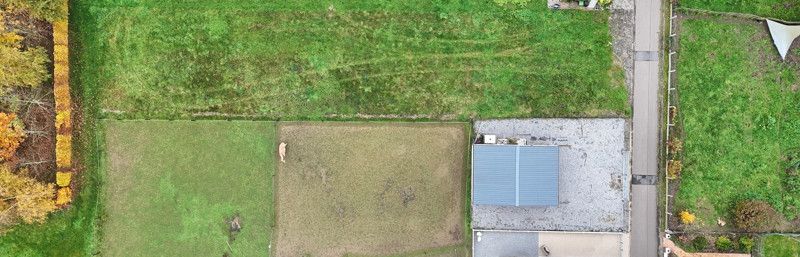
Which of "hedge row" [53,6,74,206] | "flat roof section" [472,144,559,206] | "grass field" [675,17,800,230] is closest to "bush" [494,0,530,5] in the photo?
"flat roof section" [472,144,559,206]

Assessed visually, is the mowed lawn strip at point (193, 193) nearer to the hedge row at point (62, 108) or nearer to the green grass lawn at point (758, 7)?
the hedge row at point (62, 108)

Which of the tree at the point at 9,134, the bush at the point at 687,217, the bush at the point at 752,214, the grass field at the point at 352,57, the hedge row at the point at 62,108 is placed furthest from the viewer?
the grass field at the point at 352,57

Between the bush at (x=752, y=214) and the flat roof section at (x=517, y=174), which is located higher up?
the flat roof section at (x=517, y=174)

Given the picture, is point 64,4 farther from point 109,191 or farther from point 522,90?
point 522,90

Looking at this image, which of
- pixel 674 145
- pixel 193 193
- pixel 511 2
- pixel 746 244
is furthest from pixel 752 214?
pixel 193 193

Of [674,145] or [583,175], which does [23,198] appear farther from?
[674,145]

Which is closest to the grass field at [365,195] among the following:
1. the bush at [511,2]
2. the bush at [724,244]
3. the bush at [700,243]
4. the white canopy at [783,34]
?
the bush at [511,2]

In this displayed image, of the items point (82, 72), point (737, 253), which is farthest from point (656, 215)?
point (82, 72)
